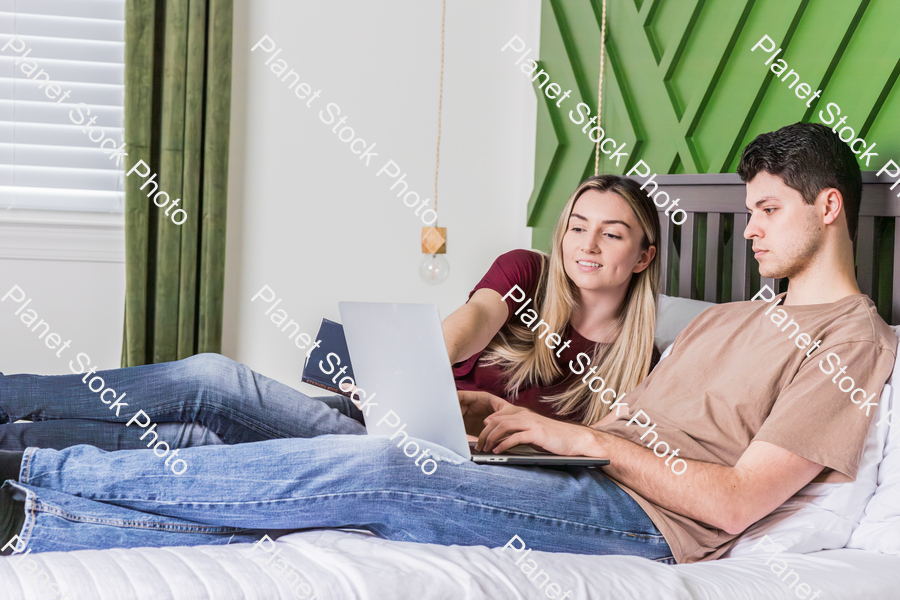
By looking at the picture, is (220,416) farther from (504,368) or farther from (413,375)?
(504,368)

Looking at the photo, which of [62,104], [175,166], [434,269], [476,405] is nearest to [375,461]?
[476,405]

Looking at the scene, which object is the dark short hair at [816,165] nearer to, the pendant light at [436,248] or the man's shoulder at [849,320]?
the man's shoulder at [849,320]

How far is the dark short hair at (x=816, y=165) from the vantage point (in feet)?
4.14

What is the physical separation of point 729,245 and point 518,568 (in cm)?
111

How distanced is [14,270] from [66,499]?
1730 mm

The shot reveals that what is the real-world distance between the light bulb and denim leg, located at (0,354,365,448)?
117cm

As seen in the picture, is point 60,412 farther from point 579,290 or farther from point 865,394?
point 865,394

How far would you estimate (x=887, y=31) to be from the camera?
→ 54.3 inches

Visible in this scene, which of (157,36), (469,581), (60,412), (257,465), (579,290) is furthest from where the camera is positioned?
(157,36)

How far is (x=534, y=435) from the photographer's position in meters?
1.20

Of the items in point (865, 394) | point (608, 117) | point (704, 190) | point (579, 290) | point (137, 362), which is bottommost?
point (137, 362)

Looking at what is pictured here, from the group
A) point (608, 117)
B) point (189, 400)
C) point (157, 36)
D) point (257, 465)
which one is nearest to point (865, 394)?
point (257, 465)

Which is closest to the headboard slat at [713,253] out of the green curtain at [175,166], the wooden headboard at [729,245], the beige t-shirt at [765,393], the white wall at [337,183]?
the wooden headboard at [729,245]

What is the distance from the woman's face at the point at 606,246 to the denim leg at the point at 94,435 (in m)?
0.85
